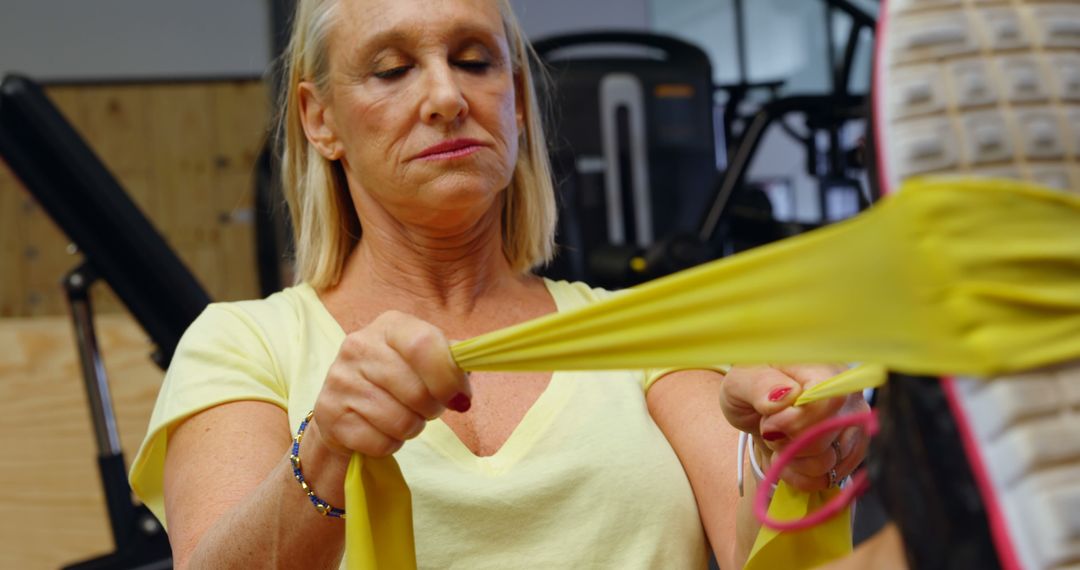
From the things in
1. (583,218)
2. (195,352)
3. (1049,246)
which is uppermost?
(1049,246)

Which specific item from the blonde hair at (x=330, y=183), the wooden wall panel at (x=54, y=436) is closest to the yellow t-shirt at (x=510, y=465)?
the blonde hair at (x=330, y=183)

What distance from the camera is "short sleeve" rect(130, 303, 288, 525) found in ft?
3.49

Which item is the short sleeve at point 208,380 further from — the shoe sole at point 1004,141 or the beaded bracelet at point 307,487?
the shoe sole at point 1004,141

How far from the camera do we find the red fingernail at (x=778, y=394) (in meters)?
0.85

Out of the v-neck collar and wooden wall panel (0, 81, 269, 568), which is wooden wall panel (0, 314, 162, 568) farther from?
wooden wall panel (0, 81, 269, 568)

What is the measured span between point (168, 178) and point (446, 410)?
16.0 ft

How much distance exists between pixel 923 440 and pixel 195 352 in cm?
74

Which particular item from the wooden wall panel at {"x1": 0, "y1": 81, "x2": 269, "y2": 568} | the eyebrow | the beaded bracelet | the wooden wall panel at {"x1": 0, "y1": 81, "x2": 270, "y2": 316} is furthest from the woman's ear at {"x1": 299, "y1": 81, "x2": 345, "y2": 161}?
the wooden wall panel at {"x1": 0, "y1": 81, "x2": 270, "y2": 316}

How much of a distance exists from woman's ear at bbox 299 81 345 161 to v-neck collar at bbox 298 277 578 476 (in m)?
0.17

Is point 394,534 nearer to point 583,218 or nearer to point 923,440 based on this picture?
point 923,440

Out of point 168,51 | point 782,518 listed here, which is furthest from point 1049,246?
point 168,51

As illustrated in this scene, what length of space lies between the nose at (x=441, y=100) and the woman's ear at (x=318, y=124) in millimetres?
163

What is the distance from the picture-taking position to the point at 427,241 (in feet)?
4.05

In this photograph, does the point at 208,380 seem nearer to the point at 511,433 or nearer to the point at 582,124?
the point at 511,433
